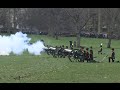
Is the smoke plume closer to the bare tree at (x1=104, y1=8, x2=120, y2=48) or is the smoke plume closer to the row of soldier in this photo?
→ the row of soldier

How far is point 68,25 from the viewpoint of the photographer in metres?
92.8

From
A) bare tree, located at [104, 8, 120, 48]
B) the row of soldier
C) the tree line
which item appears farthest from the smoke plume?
the tree line

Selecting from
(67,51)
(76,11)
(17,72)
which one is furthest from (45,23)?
(17,72)

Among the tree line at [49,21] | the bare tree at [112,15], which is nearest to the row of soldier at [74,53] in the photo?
the bare tree at [112,15]

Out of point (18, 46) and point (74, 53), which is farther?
point (18, 46)

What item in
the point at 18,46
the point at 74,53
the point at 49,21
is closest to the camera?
the point at 74,53

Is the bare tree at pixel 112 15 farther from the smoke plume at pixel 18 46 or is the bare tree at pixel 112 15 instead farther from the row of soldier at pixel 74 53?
the row of soldier at pixel 74 53

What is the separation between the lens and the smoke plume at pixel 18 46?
43.3 m

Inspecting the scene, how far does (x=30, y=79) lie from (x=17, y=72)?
11.0 feet

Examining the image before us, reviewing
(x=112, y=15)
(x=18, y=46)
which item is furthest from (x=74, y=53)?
(x=112, y=15)

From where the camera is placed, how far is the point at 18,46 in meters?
46.2

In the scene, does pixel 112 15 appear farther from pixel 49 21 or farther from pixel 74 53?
pixel 74 53

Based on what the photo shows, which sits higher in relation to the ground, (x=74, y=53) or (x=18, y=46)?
(x=74, y=53)
